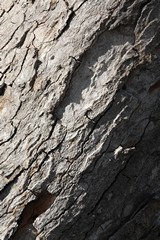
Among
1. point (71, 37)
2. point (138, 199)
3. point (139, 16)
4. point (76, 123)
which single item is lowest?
point (138, 199)

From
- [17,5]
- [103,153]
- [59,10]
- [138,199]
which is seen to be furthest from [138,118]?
[17,5]

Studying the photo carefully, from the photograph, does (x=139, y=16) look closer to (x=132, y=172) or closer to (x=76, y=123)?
(x=76, y=123)

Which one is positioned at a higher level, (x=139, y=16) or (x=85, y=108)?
(x=139, y=16)

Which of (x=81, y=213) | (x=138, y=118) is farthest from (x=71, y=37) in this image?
(x=81, y=213)

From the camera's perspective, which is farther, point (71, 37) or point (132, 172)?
point (132, 172)

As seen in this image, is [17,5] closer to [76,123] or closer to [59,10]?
[59,10]

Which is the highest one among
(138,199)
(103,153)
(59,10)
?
(59,10)
